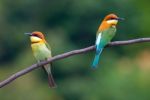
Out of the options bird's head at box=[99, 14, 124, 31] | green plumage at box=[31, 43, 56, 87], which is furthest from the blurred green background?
bird's head at box=[99, 14, 124, 31]

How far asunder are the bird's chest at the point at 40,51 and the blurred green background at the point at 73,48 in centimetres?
645

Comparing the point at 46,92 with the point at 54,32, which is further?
the point at 54,32

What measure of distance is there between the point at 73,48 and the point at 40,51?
954 cm

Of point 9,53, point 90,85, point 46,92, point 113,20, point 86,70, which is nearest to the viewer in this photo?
point 113,20

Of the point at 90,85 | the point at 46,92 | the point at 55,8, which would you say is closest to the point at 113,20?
the point at 46,92

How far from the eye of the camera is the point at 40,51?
419 cm

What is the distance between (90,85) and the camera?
12.6m

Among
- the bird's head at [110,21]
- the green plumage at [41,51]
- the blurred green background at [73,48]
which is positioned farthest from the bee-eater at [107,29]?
the blurred green background at [73,48]

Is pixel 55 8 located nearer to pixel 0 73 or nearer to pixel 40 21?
pixel 40 21

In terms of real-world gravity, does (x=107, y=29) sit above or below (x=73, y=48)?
above

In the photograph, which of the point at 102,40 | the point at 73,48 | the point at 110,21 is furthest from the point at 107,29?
the point at 73,48

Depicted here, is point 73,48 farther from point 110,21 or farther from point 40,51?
point 110,21

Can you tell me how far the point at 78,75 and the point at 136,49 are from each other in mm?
2040

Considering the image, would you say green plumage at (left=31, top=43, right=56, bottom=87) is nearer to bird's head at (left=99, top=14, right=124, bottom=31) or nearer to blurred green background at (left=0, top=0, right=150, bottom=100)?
bird's head at (left=99, top=14, right=124, bottom=31)
